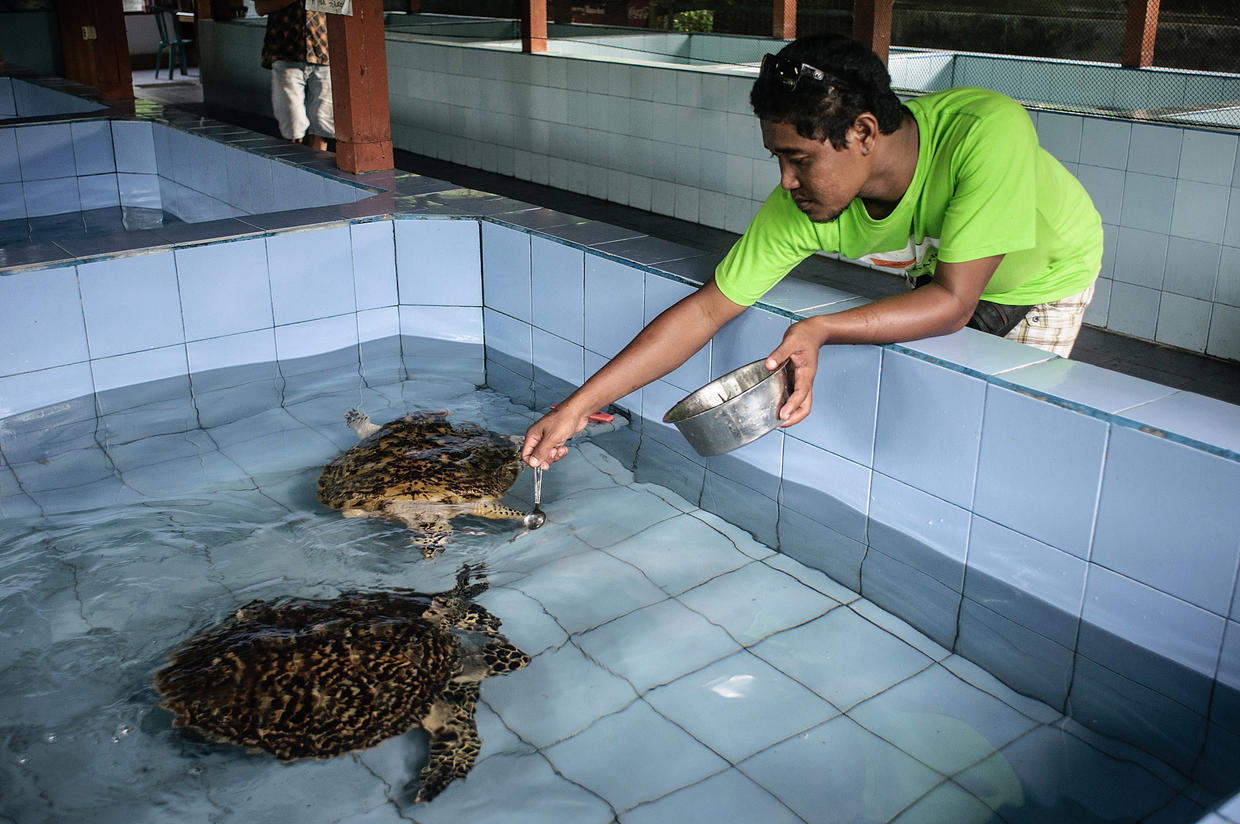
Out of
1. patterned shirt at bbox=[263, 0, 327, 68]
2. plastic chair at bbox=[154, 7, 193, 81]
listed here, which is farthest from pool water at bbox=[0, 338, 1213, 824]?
plastic chair at bbox=[154, 7, 193, 81]

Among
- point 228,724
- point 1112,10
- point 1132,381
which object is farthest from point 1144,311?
point 1112,10

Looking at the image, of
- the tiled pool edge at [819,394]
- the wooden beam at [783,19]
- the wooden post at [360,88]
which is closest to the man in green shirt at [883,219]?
the tiled pool edge at [819,394]

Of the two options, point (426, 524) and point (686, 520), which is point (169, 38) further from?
point (686, 520)

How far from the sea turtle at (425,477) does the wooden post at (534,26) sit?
A: 6425mm

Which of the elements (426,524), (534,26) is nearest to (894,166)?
(426,524)

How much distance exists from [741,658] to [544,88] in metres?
7.02

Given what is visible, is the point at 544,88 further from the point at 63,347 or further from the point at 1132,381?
the point at 1132,381

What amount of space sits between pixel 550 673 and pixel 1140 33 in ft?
22.7

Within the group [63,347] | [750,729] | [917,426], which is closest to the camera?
[750,729]

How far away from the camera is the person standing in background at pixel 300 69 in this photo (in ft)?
24.0

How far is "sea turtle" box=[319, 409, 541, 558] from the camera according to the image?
310 cm

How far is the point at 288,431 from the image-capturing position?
3.80 m

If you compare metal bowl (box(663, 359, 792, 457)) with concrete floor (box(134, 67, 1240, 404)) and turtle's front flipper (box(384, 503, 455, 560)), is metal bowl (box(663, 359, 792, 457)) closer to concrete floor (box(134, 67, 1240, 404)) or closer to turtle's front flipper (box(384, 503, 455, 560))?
turtle's front flipper (box(384, 503, 455, 560))

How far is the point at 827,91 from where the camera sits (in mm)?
1997
